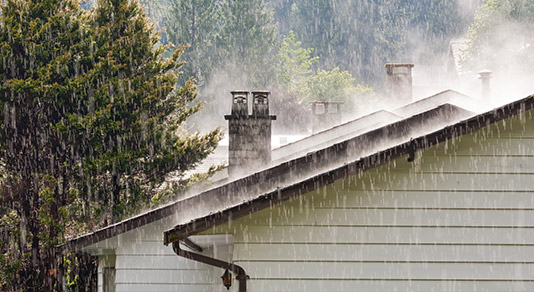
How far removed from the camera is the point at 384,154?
611 centimetres

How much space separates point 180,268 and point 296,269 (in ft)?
8.28

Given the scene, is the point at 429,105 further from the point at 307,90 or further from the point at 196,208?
the point at 307,90

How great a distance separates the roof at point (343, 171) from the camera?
19.5 ft

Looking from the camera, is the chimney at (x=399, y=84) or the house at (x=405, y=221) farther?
the chimney at (x=399, y=84)

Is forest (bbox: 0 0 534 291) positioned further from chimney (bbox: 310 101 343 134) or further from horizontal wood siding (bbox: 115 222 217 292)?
horizontal wood siding (bbox: 115 222 217 292)

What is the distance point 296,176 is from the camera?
8.74 metres

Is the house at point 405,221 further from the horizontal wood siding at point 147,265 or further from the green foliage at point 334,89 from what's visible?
the green foliage at point 334,89

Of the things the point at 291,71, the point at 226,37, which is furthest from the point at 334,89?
the point at 291,71

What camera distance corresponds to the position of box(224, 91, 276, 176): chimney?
1070cm

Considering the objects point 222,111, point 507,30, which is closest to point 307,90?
point 222,111

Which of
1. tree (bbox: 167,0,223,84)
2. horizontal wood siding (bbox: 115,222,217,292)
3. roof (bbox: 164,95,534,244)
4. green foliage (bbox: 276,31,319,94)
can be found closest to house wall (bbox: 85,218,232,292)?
horizontal wood siding (bbox: 115,222,217,292)

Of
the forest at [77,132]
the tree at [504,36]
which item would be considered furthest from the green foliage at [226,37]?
the forest at [77,132]

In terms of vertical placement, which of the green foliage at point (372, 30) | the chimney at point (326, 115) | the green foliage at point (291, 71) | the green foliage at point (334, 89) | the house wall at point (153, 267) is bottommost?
the house wall at point (153, 267)

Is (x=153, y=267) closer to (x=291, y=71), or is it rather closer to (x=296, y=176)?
(x=296, y=176)
